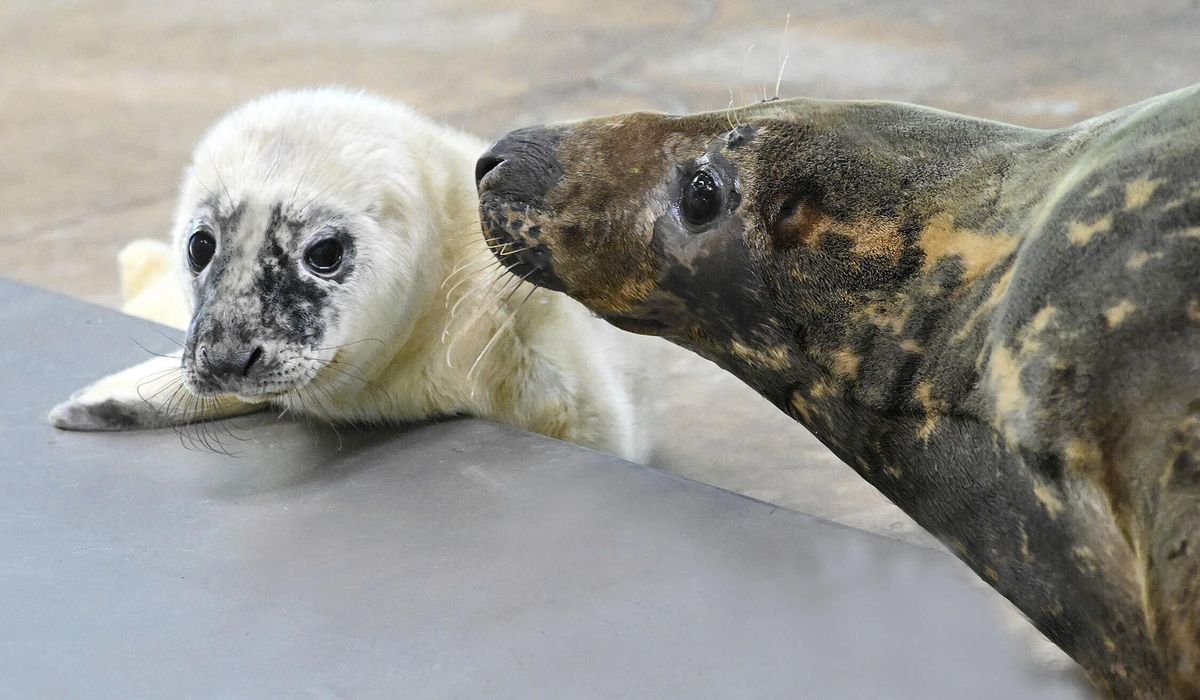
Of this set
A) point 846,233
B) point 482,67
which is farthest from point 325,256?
point 482,67

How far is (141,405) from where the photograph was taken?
2.67 meters

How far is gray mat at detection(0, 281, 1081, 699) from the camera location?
183 centimetres

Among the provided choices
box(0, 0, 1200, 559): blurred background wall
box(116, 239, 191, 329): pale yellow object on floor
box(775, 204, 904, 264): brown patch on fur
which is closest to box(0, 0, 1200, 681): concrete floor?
box(0, 0, 1200, 559): blurred background wall

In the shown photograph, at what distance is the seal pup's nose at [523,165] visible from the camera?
7.37 feet

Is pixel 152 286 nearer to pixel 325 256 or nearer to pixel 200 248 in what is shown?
pixel 200 248

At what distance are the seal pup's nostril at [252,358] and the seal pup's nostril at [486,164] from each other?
0.45 metres

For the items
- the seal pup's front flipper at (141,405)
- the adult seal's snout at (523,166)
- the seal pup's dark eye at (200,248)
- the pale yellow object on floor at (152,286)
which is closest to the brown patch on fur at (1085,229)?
the adult seal's snout at (523,166)

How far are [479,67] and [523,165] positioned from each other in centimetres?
406

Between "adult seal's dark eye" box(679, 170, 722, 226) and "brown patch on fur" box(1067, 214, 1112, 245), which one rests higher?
"brown patch on fur" box(1067, 214, 1112, 245)

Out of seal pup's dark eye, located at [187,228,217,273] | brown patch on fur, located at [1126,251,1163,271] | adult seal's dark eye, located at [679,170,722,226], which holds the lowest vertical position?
seal pup's dark eye, located at [187,228,217,273]

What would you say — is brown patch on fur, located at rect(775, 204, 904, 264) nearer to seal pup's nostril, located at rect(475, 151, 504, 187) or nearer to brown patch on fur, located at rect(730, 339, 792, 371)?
brown patch on fur, located at rect(730, 339, 792, 371)

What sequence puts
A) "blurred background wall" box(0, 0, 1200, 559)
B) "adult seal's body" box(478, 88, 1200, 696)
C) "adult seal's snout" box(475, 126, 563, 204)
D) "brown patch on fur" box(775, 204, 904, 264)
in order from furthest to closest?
"blurred background wall" box(0, 0, 1200, 559)
"adult seal's snout" box(475, 126, 563, 204)
"brown patch on fur" box(775, 204, 904, 264)
"adult seal's body" box(478, 88, 1200, 696)

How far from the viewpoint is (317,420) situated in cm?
267

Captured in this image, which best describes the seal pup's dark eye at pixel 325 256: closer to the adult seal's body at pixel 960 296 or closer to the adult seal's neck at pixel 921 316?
the adult seal's body at pixel 960 296
